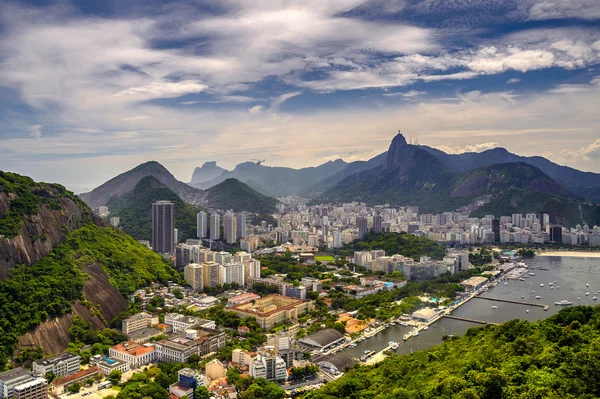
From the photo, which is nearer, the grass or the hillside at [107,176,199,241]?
the grass

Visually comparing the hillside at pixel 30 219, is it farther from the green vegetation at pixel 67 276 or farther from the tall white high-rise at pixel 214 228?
the tall white high-rise at pixel 214 228

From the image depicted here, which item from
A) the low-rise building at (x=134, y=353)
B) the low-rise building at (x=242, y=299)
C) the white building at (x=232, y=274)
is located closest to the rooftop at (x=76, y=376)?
the low-rise building at (x=134, y=353)

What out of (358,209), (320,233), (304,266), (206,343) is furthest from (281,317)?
(358,209)

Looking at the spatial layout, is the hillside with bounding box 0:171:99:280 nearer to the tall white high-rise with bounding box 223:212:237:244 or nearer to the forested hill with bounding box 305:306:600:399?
the forested hill with bounding box 305:306:600:399

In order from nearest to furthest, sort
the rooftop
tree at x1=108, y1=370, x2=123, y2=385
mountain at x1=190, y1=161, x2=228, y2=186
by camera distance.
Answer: the rooftop
tree at x1=108, y1=370, x2=123, y2=385
mountain at x1=190, y1=161, x2=228, y2=186

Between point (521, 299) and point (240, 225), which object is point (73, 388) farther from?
point (240, 225)

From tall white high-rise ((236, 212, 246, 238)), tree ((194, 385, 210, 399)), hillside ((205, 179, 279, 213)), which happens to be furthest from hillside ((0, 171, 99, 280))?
hillside ((205, 179, 279, 213))
